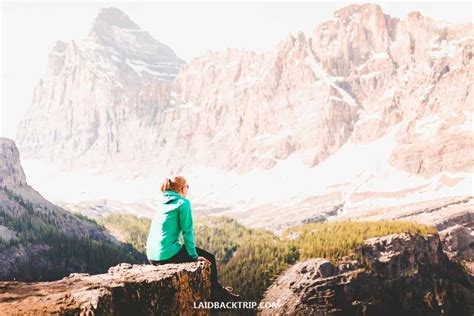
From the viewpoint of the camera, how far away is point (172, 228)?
1534 cm

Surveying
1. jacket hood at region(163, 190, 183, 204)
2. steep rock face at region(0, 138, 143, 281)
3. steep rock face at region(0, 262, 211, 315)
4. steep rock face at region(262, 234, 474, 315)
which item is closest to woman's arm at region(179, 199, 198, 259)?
jacket hood at region(163, 190, 183, 204)

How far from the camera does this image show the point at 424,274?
157 meters

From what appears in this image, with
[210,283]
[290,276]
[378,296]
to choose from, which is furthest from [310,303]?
[210,283]

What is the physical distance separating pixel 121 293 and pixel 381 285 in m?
141

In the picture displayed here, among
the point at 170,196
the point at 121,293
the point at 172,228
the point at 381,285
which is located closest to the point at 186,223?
the point at 172,228

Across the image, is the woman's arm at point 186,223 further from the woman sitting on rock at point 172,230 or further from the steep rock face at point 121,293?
the steep rock face at point 121,293

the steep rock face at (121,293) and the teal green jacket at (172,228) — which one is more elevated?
the teal green jacket at (172,228)

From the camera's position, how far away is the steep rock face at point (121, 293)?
38.7 feet

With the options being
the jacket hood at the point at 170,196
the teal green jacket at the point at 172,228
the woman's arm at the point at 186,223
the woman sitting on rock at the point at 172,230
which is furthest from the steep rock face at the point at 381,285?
the woman's arm at the point at 186,223

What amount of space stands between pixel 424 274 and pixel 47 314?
156m

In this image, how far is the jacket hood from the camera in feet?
51.0

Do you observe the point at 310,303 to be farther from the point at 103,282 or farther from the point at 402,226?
the point at 103,282

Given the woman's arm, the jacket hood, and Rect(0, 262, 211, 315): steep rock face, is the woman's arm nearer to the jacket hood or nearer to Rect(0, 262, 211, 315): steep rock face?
the jacket hood

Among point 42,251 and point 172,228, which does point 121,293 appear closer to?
point 172,228
